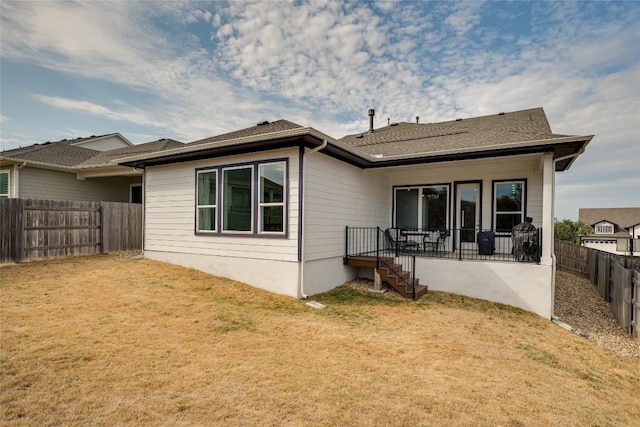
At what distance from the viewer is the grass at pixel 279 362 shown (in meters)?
2.78

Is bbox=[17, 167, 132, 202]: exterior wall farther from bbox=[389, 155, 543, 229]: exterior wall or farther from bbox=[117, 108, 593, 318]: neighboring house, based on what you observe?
bbox=[389, 155, 543, 229]: exterior wall

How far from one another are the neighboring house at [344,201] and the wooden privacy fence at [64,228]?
1811mm

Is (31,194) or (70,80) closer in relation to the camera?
(70,80)

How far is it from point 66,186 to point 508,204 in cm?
1748

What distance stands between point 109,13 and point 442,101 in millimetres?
12141

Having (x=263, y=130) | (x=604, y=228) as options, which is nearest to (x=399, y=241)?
(x=263, y=130)

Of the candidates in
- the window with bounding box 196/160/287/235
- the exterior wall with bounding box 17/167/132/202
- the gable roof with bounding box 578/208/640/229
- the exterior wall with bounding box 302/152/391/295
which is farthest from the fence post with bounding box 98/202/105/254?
the gable roof with bounding box 578/208/640/229

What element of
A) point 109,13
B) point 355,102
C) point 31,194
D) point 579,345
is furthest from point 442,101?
point 31,194

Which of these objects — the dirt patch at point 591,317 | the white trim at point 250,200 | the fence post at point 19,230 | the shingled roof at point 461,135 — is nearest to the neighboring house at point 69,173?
the fence post at point 19,230

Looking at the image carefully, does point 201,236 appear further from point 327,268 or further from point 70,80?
point 70,80

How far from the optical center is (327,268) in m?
7.66

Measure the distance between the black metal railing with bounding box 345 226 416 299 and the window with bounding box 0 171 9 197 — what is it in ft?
47.1

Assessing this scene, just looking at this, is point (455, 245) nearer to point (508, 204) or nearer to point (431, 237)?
point (431, 237)

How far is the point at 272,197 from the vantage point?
7.12m
